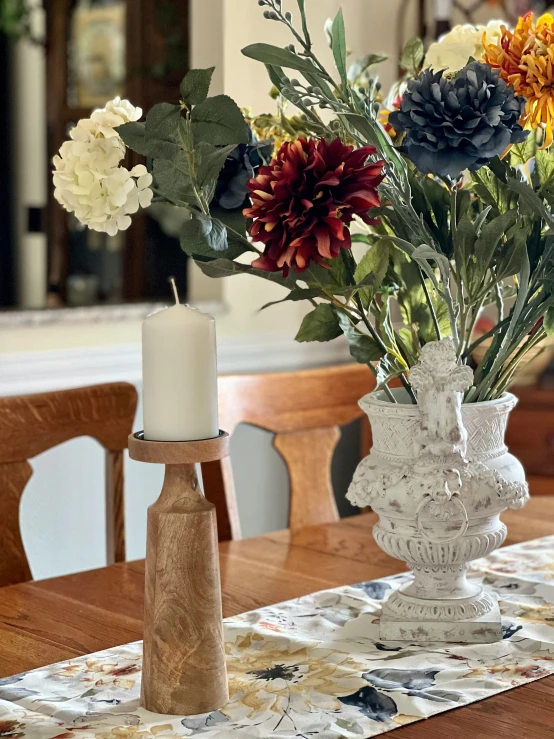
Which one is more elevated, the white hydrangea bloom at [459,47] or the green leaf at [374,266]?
the white hydrangea bloom at [459,47]

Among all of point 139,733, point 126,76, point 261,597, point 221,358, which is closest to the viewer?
point 139,733

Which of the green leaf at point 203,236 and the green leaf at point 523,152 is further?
the green leaf at point 523,152

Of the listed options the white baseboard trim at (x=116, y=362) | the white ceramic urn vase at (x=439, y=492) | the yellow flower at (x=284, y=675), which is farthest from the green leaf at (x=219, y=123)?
the white baseboard trim at (x=116, y=362)

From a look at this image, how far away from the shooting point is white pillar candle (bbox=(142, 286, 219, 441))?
766 mm

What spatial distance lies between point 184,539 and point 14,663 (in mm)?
252

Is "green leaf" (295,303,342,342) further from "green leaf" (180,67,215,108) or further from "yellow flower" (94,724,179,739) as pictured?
"yellow flower" (94,724,179,739)

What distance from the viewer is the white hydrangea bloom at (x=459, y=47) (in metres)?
1.03

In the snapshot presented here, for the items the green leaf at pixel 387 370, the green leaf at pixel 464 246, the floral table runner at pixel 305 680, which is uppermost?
the green leaf at pixel 464 246

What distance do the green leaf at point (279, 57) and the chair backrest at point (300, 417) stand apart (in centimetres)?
71

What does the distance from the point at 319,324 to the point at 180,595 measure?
27 cm

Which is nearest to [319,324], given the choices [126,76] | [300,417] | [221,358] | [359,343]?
[359,343]

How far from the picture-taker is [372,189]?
0.79 meters

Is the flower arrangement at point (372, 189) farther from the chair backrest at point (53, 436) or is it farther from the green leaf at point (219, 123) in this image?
the chair backrest at point (53, 436)

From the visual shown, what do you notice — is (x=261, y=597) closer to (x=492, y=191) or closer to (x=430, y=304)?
(x=430, y=304)
